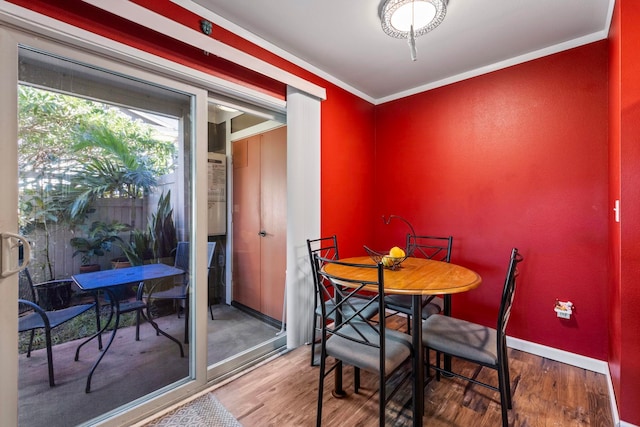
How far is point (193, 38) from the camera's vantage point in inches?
68.6

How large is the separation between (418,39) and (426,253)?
1989mm

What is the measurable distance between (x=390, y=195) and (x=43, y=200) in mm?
2910

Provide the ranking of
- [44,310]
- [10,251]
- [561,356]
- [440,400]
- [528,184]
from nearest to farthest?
[10,251] < [44,310] < [440,400] < [561,356] < [528,184]

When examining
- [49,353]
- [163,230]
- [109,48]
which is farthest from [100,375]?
[109,48]

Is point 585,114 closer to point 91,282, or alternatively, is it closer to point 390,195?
point 390,195

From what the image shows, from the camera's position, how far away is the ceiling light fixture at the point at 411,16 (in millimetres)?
1723

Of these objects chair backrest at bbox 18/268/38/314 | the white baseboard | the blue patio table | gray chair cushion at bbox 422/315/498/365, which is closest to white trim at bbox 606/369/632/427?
the white baseboard

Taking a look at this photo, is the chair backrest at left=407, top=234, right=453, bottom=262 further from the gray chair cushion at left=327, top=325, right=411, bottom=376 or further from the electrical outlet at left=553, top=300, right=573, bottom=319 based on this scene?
the gray chair cushion at left=327, top=325, right=411, bottom=376

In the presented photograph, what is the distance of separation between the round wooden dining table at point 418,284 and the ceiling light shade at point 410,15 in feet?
5.03

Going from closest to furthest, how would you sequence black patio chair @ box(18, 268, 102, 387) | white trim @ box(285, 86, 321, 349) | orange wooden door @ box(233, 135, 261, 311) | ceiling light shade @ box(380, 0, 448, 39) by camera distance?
1. black patio chair @ box(18, 268, 102, 387)
2. ceiling light shade @ box(380, 0, 448, 39)
3. white trim @ box(285, 86, 321, 349)
4. orange wooden door @ box(233, 135, 261, 311)

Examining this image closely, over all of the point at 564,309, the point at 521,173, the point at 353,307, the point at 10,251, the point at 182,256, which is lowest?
the point at 564,309

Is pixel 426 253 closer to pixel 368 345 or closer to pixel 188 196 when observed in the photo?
pixel 368 345

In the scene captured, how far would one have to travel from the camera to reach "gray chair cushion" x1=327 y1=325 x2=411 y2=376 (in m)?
1.43

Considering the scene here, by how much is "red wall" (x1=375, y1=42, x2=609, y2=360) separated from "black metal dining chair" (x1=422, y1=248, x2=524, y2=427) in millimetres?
944
